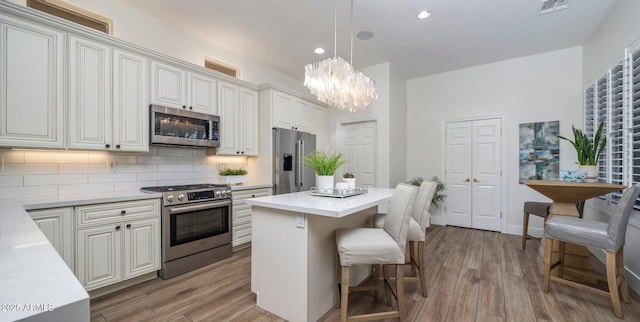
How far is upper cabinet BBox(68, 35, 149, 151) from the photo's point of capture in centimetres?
243

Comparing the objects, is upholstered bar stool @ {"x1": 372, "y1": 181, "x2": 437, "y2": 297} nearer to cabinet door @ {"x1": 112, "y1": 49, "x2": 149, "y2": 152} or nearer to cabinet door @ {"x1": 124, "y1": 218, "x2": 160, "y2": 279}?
cabinet door @ {"x1": 124, "y1": 218, "x2": 160, "y2": 279}

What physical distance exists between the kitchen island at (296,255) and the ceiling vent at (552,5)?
2911 millimetres

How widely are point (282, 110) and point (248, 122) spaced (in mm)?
586

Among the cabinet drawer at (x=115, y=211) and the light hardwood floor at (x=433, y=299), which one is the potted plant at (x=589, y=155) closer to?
the light hardwood floor at (x=433, y=299)

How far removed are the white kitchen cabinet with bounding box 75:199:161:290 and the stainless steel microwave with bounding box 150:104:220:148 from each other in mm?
775

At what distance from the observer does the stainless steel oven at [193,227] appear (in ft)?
9.02

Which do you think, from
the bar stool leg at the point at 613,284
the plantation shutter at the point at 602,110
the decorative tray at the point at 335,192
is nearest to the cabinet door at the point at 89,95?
the decorative tray at the point at 335,192

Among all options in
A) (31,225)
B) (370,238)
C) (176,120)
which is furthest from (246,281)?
(176,120)

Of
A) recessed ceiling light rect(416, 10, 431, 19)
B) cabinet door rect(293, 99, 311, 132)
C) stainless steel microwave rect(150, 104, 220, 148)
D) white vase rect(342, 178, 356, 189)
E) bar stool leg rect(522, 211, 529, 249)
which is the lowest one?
bar stool leg rect(522, 211, 529, 249)

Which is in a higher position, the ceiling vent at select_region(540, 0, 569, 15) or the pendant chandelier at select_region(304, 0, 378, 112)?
the ceiling vent at select_region(540, 0, 569, 15)

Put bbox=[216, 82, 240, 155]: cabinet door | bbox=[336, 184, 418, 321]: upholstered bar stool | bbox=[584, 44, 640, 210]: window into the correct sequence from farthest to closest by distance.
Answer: bbox=[216, 82, 240, 155]: cabinet door → bbox=[584, 44, 640, 210]: window → bbox=[336, 184, 418, 321]: upholstered bar stool

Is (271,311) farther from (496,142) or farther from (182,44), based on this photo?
(496,142)

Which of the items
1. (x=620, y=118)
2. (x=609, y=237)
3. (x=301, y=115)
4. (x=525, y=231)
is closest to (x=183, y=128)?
(x=301, y=115)

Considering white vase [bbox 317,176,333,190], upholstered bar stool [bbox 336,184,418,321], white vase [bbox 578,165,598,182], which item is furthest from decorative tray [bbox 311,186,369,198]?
white vase [bbox 578,165,598,182]
